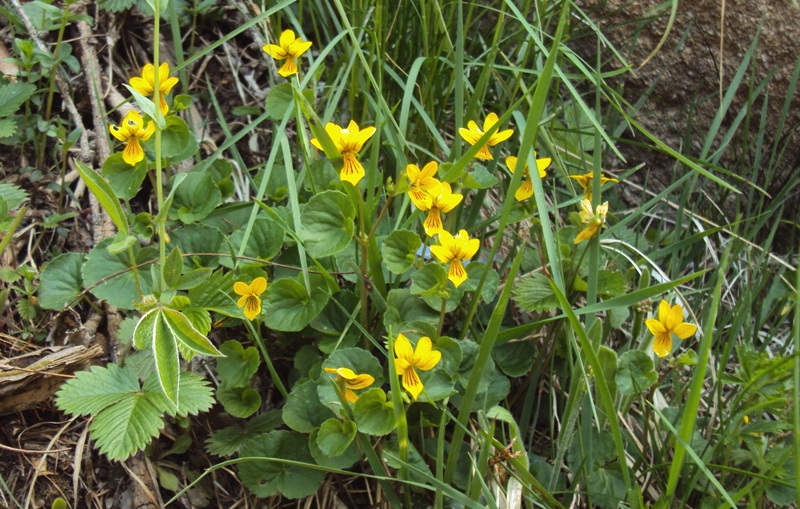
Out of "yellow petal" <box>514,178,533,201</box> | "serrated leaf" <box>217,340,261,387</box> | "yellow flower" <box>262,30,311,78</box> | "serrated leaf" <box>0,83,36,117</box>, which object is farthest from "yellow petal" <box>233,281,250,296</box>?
"serrated leaf" <box>0,83,36,117</box>

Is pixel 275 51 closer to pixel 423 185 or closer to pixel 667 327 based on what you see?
pixel 423 185

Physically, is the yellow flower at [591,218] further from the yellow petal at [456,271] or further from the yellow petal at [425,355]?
the yellow petal at [425,355]

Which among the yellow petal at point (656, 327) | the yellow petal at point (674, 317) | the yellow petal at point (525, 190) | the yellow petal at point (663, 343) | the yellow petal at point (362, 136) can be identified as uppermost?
the yellow petal at point (362, 136)

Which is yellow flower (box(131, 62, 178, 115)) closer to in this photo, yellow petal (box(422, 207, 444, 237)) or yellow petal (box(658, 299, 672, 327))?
yellow petal (box(422, 207, 444, 237))

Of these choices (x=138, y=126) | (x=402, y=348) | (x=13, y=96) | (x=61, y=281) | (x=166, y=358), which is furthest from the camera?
(x=13, y=96)

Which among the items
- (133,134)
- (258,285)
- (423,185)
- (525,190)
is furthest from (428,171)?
(133,134)

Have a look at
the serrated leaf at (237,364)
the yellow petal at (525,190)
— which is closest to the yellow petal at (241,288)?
the serrated leaf at (237,364)

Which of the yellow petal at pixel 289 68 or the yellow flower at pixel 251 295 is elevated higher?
the yellow petal at pixel 289 68
